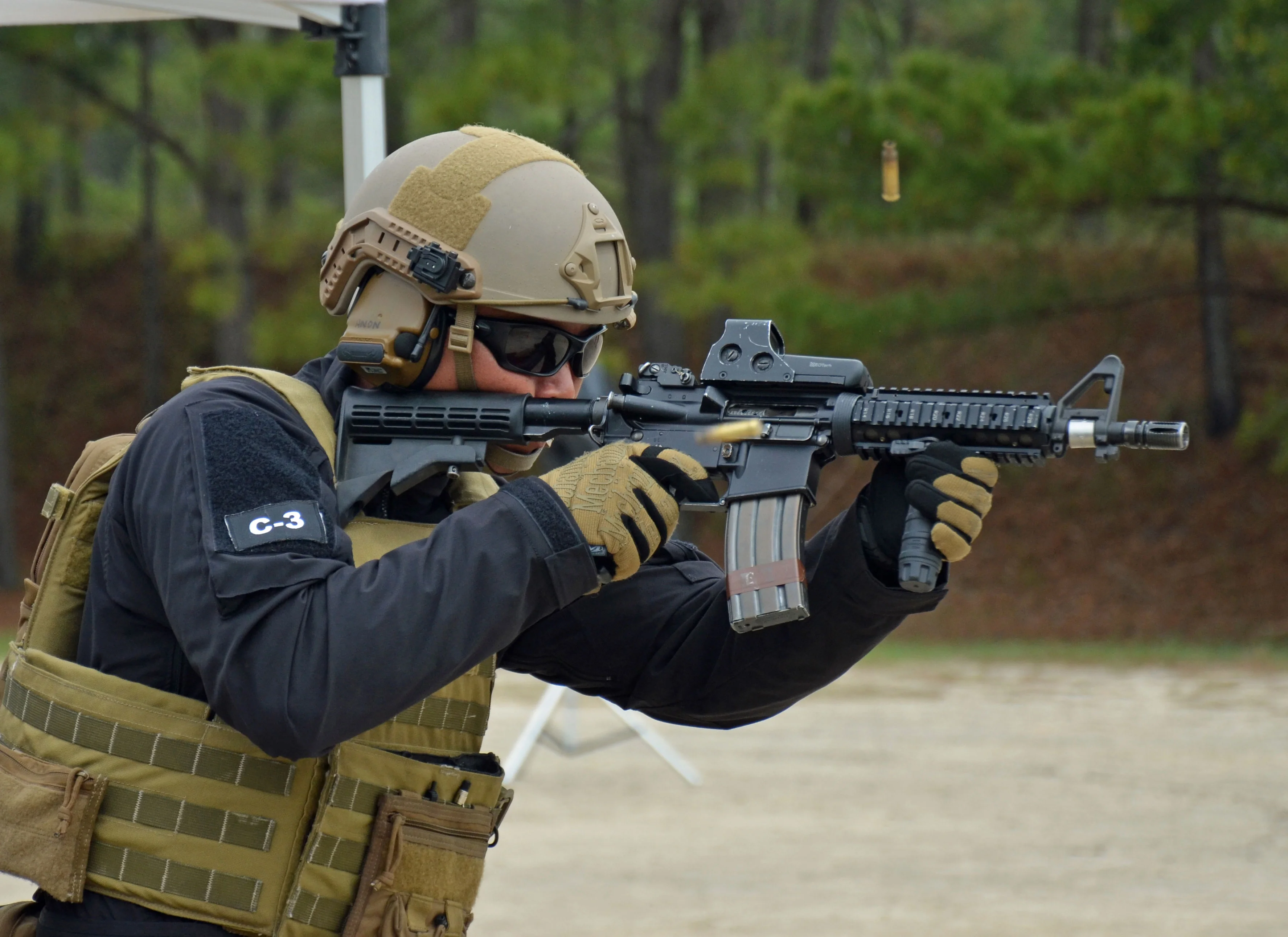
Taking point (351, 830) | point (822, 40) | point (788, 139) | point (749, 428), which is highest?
point (822, 40)

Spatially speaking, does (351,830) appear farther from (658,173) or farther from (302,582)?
(658,173)

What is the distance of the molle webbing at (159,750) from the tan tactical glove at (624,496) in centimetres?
67

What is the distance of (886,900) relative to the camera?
6.16 m

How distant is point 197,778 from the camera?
2.56 metres

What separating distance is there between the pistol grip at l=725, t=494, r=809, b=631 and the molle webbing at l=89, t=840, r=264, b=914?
0.97m

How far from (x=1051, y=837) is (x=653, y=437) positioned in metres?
4.86

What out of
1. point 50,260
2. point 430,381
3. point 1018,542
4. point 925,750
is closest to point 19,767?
point 430,381

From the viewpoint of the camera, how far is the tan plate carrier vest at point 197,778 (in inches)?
101

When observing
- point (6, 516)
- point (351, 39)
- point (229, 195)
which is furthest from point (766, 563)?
point (6, 516)

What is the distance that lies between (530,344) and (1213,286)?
14.1m

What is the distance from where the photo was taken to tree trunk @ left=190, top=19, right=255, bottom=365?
17.0 metres

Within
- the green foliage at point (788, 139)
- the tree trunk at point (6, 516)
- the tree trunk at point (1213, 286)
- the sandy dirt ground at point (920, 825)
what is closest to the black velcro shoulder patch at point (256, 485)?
the sandy dirt ground at point (920, 825)

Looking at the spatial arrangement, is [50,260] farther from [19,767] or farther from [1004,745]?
[19,767]

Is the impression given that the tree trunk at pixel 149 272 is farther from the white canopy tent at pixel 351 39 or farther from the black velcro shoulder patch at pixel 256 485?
the black velcro shoulder patch at pixel 256 485
